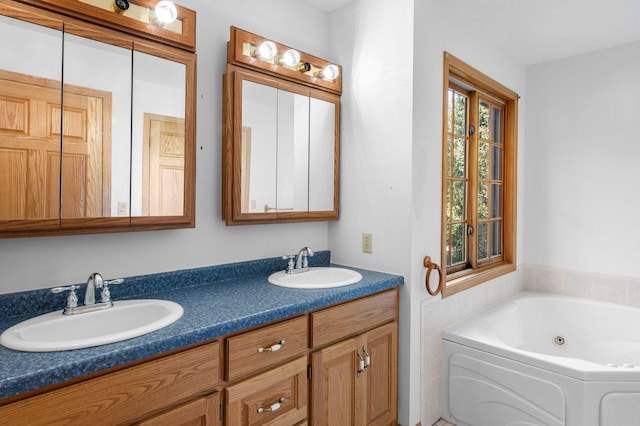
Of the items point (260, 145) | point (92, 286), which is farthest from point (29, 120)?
point (260, 145)

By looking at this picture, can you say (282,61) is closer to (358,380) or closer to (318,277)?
(318,277)

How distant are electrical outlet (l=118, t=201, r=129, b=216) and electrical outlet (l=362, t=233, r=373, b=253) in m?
1.27

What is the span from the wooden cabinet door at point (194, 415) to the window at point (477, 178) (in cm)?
148

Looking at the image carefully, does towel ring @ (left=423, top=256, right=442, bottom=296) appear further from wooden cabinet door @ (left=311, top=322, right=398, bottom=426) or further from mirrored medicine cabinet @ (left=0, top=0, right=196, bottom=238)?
mirrored medicine cabinet @ (left=0, top=0, right=196, bottom=238)

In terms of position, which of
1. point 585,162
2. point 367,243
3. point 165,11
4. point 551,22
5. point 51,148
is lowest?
point 367,243

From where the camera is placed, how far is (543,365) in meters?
1.90

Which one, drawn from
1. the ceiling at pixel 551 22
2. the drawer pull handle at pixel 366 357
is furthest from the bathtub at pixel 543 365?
the ceiling at pixel 551 22

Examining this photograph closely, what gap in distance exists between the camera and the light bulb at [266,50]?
193 centimetres

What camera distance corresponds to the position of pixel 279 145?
2105mm

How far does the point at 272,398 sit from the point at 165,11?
1581 millimetres

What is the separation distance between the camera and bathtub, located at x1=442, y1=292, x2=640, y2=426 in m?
1.78

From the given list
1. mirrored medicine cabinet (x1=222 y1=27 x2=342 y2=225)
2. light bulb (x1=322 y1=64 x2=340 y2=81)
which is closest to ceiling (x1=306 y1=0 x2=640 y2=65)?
light bulb (x1=322 y1=64 x2=340 y2=81)

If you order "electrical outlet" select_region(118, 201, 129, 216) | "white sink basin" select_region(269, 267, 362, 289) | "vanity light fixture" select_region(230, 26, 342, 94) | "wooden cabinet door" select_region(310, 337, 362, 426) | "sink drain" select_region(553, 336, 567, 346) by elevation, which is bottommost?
"sink drain" select_region(553, 336, 567, 346)

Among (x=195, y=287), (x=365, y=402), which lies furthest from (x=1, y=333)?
(x=365, y=402)
